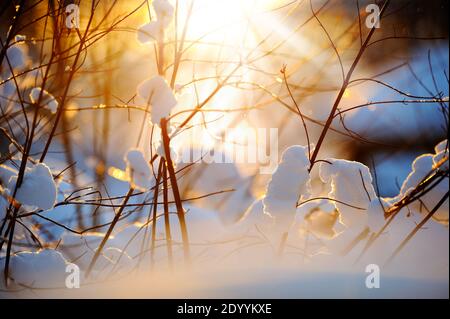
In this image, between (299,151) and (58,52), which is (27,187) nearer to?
(58,52)

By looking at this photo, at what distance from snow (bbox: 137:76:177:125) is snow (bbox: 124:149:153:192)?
99 mm

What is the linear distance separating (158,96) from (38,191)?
450 mm

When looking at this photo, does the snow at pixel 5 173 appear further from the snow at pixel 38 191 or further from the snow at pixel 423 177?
the snow at pixel 423 177

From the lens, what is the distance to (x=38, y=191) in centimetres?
109

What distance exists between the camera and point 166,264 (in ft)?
3.99

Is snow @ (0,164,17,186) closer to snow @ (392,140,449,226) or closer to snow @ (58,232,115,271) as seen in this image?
snow @ (58,232,115,271)

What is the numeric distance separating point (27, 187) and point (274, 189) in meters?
0.71

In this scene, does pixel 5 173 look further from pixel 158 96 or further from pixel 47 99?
pixel 158 96

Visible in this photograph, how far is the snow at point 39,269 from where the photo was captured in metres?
1.17

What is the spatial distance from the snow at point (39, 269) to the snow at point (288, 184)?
25.9 inches

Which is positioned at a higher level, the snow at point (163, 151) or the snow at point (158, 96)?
the snow at point (158, 96)

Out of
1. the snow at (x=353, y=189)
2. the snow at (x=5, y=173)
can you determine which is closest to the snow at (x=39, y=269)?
the snow at (x=5, y=173)

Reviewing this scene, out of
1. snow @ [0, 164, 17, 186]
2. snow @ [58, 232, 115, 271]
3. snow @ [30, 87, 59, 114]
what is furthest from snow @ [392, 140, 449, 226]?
snow @ [0, 164, 17, 186]
